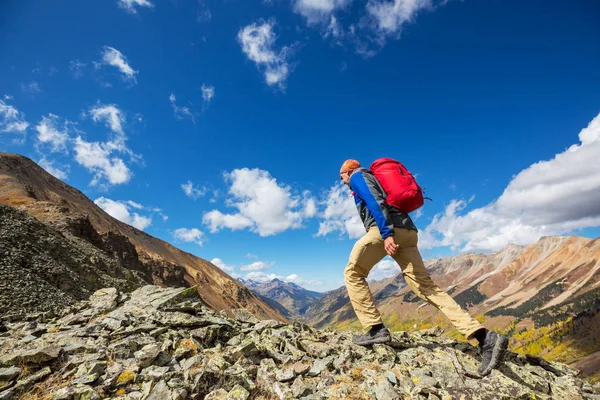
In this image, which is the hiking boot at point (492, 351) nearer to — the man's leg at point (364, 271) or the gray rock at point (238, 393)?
the man's leg at point (364, 271)

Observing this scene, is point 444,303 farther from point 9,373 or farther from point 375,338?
point 9,373

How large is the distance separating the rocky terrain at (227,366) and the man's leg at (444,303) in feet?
1.58

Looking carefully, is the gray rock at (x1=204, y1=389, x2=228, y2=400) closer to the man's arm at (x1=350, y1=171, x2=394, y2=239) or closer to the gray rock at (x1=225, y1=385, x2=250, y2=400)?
the gray rock at (x1=225, y1=385, x2=250, y2=400)

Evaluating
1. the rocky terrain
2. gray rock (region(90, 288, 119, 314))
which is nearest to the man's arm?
the rocky terrain

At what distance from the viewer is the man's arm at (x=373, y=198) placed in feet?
22.8

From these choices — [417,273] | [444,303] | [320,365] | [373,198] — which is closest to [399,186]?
[373,198]

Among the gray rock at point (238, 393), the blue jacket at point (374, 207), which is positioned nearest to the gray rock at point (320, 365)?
the gray rock at point (238, 393)

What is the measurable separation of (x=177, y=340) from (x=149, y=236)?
164 m

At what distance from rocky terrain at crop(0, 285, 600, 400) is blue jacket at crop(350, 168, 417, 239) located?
10.3 ft

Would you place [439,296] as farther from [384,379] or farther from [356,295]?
[384,379]

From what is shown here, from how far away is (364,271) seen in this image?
7922 mm

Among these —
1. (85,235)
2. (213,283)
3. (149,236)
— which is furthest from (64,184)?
(85,235)

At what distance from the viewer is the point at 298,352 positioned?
774 centimetres

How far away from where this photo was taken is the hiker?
681 centimetres
